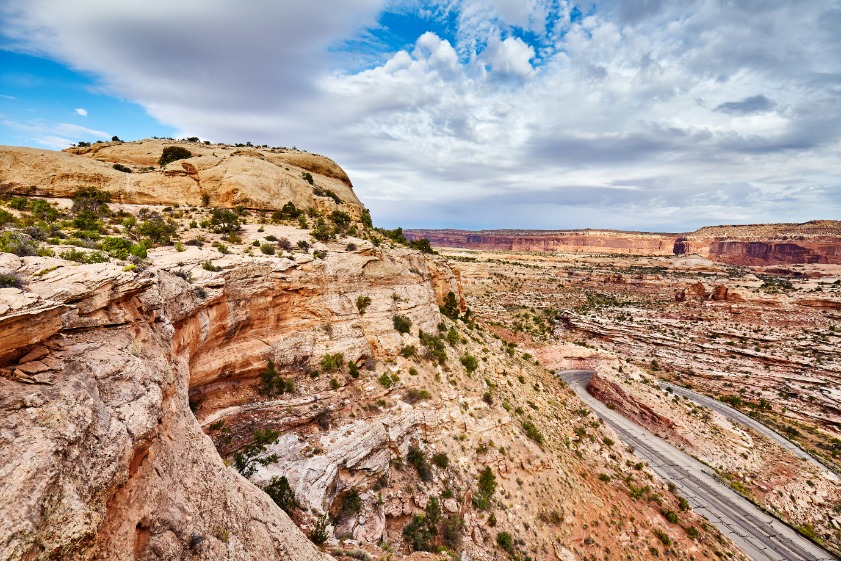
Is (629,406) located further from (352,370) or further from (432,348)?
(352,370)

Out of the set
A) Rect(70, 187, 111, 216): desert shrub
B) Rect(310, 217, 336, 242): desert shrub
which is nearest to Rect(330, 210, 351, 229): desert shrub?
Rect(310, 217, 336, 242): desert shrub

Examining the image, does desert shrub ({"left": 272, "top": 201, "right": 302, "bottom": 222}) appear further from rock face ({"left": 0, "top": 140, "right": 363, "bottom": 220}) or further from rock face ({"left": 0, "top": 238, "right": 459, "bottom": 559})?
rock face ({"left": 0, "top": 238, "right": 459, "bottom": 559})

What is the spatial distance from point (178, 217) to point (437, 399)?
19.2m

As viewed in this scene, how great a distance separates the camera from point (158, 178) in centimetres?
2503

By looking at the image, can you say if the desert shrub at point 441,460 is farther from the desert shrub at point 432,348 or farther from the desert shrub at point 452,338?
the desert shrub at point 452,338

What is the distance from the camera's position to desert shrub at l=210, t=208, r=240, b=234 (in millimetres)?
20656

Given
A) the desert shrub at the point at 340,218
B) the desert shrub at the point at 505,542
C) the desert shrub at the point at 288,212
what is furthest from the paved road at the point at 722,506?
the desert shrub at the point at 288,212

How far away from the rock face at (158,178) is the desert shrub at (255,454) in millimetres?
16784

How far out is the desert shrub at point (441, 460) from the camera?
61.2 feet

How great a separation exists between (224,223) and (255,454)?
1380 cm

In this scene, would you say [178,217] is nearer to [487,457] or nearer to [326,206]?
[326,206]

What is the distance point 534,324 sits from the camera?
60.8 metres

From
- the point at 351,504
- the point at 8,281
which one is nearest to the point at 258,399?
the point at 351,504

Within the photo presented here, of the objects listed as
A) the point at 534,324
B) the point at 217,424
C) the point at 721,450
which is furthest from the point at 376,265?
the point at 534,324
